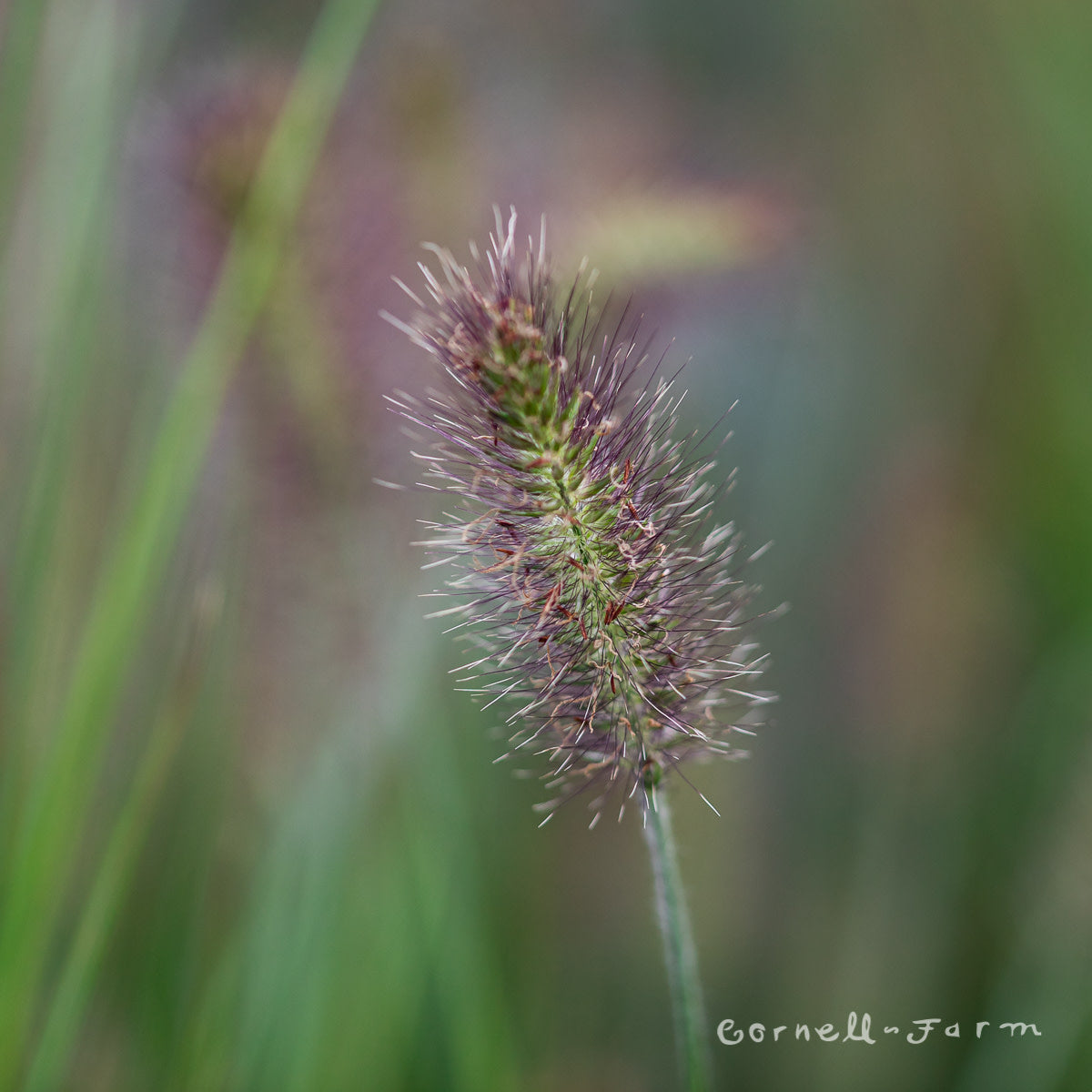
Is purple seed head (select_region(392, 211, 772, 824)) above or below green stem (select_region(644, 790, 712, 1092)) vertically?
above

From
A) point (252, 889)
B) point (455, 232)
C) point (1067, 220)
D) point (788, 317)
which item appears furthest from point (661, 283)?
point (1067, 220)

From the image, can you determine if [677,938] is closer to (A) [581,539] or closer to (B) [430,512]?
(A) [581,539]

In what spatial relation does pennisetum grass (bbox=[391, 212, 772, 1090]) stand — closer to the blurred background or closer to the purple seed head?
the purple seed head

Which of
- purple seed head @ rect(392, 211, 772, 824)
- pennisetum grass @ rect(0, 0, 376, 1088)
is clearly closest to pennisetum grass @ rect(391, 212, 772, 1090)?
purple seed head @ rect(392, 211, 772, 824)

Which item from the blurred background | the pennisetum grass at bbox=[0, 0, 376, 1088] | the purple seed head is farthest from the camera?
the blurred background

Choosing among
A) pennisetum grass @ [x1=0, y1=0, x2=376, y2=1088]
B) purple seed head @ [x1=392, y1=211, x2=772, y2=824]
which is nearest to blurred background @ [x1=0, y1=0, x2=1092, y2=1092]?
pennisetum grass @ [x1=0, y1=0, x2=376, y2=1088]

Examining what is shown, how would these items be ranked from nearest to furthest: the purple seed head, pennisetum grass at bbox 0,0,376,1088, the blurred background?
the purple seed head < pennisetum grass at bbox 0,0,376,1088 < the blurred background

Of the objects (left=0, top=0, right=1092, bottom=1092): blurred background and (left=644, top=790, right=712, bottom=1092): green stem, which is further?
(left=0, top=0, right=1092, bottom=1092): blurred background

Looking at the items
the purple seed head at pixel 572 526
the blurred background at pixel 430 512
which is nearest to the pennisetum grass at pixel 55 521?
the blurred background at pixel 430 512
